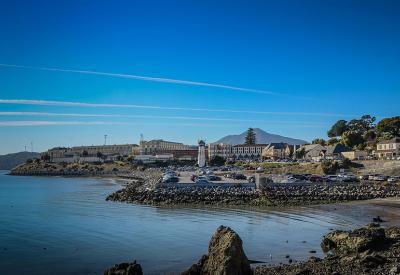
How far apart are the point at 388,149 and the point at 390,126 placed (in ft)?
64.0

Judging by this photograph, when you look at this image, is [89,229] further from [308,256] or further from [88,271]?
[308,256]

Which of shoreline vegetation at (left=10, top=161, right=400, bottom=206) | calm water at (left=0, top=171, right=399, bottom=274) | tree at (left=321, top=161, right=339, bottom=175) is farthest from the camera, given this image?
tree at (left=321, top=161, right=339, bottom=175)

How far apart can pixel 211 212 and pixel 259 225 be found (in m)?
7.44

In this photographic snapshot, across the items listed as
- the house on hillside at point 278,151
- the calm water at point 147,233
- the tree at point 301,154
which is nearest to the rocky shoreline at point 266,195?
the calm water at point 147,233

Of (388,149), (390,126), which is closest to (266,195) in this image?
(388,149)

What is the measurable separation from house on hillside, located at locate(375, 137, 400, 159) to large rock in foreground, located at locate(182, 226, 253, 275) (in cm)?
7378

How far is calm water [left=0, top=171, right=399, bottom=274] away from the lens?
70.0ft

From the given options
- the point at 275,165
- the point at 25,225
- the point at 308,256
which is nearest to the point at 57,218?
the point at 25,225

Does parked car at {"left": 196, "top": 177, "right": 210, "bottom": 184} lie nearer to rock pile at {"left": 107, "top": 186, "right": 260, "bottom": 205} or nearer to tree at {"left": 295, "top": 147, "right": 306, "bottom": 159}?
rock pile at {"left": 107, "top": 186, "right": 260, "bottom": 205}

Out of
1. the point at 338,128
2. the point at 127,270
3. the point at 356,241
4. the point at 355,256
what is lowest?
the point at 355,256

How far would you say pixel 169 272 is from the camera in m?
19.2

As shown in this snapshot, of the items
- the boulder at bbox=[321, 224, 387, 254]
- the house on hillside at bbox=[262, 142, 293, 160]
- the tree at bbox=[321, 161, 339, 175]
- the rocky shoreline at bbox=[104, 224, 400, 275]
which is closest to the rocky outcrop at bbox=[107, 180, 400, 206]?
the boulder at bbox=[321, 224, 387, 254]

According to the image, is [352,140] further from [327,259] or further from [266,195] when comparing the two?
[327,259]

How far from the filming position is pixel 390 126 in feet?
342
